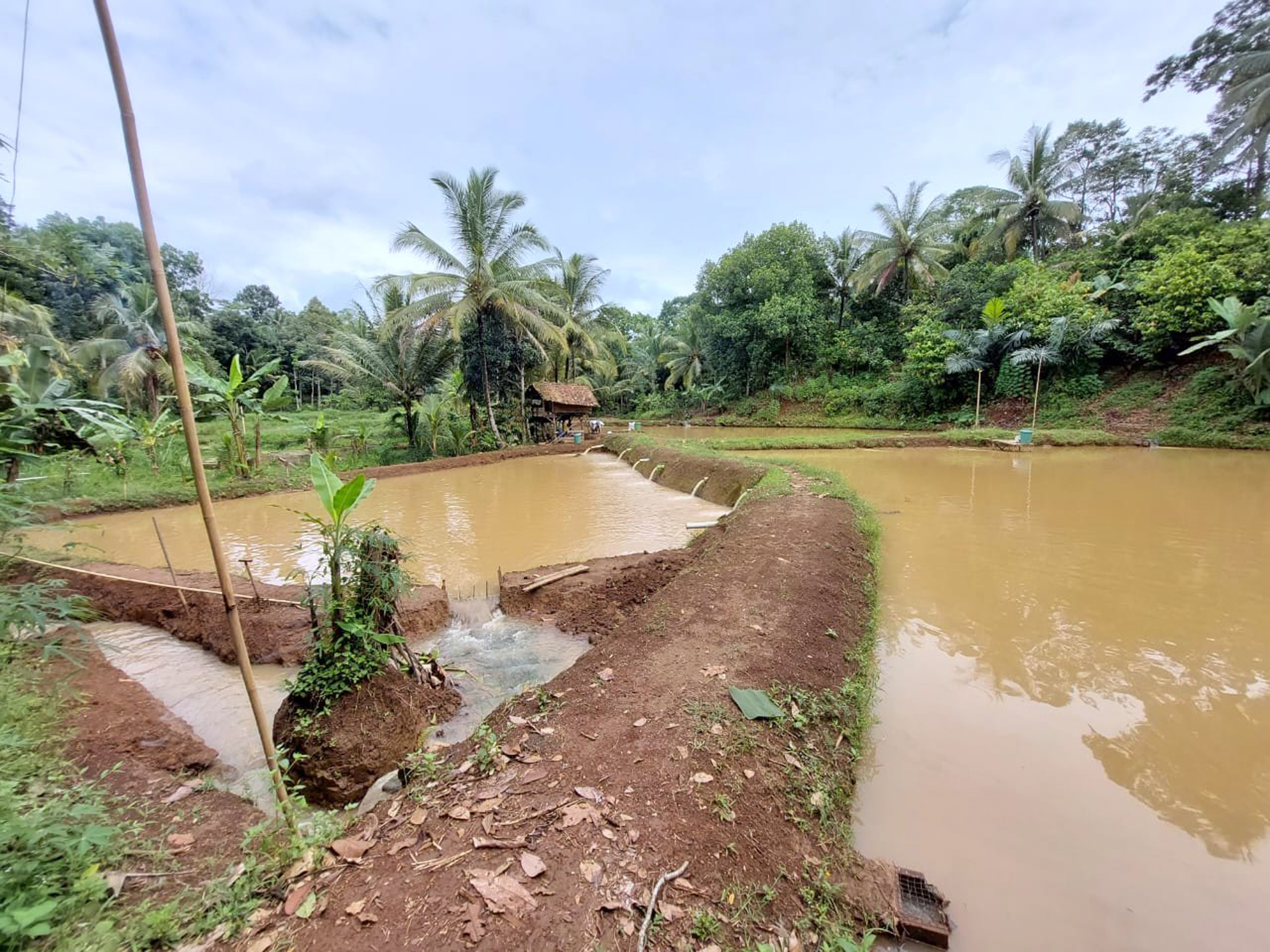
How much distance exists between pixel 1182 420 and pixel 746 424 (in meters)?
16.4

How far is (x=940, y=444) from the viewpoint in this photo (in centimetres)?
1730

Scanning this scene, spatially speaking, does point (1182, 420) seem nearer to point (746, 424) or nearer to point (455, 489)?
point (746, 424)

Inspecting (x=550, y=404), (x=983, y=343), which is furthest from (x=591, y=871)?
(x=983, y=343)

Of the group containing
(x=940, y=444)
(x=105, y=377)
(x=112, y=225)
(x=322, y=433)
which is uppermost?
(x=112, y=225)

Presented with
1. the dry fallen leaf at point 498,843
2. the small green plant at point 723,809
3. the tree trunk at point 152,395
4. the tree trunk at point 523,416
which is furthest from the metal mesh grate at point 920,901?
the tree trunk at point 152,395

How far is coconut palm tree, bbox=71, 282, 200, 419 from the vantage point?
14.8 m

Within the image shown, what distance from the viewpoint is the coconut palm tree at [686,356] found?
30.6 meters

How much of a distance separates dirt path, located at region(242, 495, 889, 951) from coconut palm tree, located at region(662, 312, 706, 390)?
91.9 ft

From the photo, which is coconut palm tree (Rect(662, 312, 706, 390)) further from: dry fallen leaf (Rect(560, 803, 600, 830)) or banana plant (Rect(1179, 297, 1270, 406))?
dry fallen leaf (Rect(560, 803, 600, 830))

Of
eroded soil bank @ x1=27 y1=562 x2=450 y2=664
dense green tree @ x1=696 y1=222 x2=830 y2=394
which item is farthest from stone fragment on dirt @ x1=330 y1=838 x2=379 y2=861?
dense green tree @ x1=696 y1=222 x2=830 y2=394

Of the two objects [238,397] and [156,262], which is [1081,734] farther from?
[238,397]

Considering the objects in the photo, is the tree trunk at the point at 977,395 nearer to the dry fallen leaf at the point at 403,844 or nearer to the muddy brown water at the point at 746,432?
the muddy brown water at the point at 746,432

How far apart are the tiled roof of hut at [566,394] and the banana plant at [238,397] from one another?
8.88 m

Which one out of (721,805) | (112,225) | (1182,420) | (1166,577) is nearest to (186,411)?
(721,805)
